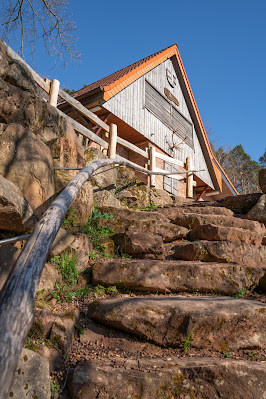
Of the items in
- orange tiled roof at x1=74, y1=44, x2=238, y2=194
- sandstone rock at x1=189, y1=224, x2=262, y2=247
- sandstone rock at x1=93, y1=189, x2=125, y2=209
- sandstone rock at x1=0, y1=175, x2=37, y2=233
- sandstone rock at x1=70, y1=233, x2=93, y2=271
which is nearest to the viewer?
sandstone rock at x1=0, y1=175, x2=37, y2=233

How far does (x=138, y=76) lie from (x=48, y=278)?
10.6m

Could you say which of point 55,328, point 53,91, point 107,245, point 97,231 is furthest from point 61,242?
point 53,91

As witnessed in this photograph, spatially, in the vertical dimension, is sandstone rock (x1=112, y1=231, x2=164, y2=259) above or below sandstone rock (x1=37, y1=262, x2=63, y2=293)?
above

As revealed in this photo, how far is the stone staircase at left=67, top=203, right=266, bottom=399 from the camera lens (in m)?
1.94

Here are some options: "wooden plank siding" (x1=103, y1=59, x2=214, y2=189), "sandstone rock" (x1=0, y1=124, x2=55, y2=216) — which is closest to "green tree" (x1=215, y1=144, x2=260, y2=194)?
"wooden plank siding" (x1=103, y1=59, x2=214, y2=189)

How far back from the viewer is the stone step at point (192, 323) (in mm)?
2438

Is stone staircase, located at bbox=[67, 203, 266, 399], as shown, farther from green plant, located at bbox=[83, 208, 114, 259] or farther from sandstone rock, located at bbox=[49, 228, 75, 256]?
sandstone rock, located at bbox=[49, 228, 75, 256]

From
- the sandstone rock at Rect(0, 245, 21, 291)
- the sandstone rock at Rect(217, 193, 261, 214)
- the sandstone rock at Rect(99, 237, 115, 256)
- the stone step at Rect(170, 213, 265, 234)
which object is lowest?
the sandstone rock at Rect(0, 245, 21, 291)

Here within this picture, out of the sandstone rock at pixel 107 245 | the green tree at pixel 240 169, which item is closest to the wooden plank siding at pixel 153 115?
the sandstone rock at pixel 107 245

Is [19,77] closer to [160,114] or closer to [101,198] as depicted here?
[101,198]

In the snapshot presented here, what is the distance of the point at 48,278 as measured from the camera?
2.96 meters

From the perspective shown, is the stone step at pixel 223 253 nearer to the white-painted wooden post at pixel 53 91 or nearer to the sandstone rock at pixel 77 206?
the sandstone rock at pixel 77 206

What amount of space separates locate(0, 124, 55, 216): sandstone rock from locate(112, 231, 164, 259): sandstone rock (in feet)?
4.15

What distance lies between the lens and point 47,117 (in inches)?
173
